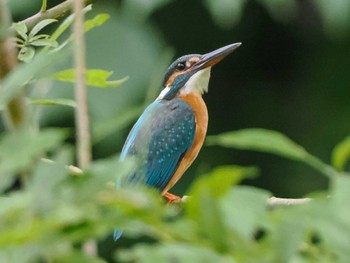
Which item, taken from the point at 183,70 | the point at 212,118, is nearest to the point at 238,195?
the point at 183,70

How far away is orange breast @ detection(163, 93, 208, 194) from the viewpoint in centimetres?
370

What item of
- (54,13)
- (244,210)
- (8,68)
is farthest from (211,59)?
(244,210)

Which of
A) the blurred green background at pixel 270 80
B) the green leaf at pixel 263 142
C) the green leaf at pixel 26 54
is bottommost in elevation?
the blurred green background at pixel 270 80

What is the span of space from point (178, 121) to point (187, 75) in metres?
0.17

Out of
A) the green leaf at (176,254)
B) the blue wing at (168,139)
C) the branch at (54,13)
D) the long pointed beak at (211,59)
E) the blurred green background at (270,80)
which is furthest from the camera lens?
the blurred green background at (270,80)

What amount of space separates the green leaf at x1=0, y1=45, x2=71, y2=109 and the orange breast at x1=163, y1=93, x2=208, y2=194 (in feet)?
8.72

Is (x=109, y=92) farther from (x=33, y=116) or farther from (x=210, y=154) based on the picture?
(x=33, y=116)

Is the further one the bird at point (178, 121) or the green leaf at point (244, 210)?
the bird at point (178, 121)

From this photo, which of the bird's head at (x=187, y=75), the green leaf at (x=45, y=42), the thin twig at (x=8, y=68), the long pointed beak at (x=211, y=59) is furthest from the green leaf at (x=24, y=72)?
the bird's head at (x=187, y=75)

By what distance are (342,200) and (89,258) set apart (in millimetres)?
187

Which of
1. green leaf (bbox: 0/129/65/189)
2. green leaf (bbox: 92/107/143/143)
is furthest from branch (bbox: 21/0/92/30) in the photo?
green leaf (bbox: 0/129/65/189)

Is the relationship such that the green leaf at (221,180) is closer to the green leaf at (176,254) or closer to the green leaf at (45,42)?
the green leaf at (176,254)

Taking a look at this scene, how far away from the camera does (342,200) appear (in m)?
0.84

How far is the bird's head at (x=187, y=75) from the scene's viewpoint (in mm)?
3857
